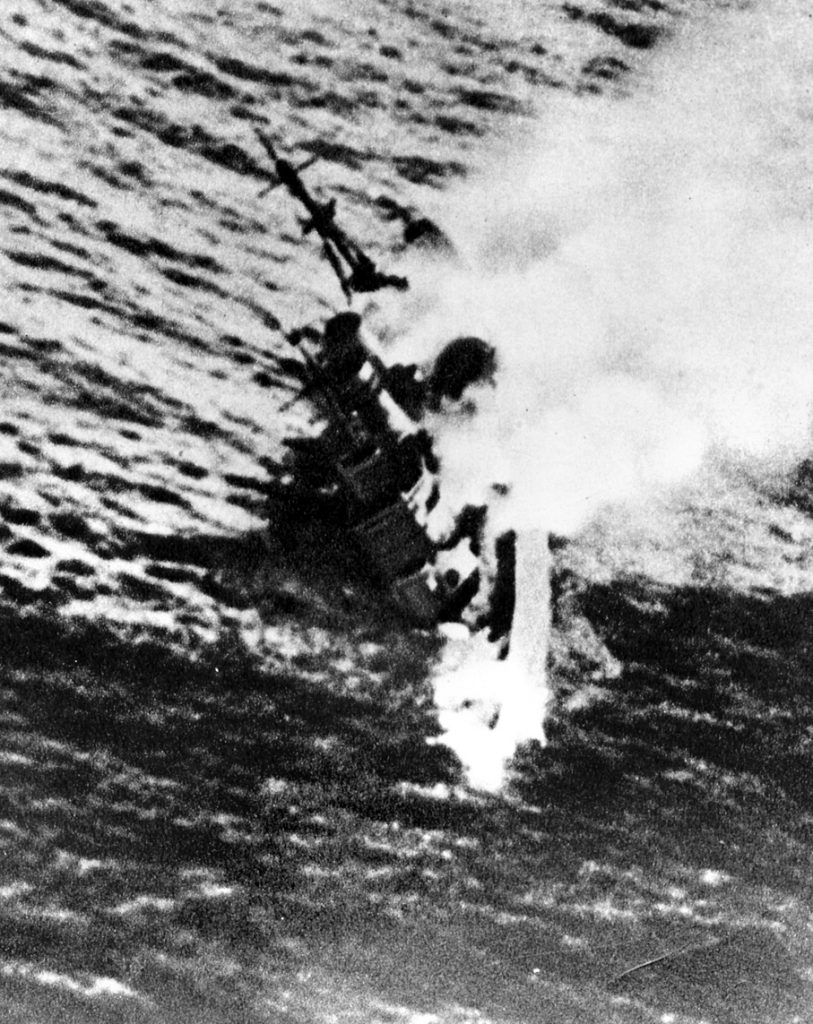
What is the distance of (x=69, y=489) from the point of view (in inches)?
167

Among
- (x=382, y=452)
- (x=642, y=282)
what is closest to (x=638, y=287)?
(x=642, y=282)

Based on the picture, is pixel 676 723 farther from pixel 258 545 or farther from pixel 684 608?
pixel 258 545

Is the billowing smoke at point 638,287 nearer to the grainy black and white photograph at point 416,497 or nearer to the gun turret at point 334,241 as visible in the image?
the grainy black and white photograph at point 416,497

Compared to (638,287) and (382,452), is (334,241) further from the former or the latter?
(638,287)

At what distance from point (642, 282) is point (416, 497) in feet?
4.93

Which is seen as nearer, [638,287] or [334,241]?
[334,241]

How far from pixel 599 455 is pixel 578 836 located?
2300 mm

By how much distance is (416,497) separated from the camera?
3.85m

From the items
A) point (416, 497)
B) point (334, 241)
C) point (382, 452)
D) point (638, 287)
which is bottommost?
point (416, 497)

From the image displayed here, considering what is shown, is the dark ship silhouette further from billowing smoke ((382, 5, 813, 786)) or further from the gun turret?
billowing smoke ((382, 5, 813, 786))

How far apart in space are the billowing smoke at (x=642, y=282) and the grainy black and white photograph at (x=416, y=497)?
0.05ft

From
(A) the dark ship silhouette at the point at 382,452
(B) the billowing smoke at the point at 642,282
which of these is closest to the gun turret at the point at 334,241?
(A) the dark ship silhouette at the point at 382,452

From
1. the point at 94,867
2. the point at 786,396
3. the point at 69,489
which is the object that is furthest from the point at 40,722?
the point at 786,396

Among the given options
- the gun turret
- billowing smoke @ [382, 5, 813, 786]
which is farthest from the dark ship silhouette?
billowing smoke @ [382, 5, 813, 786]
